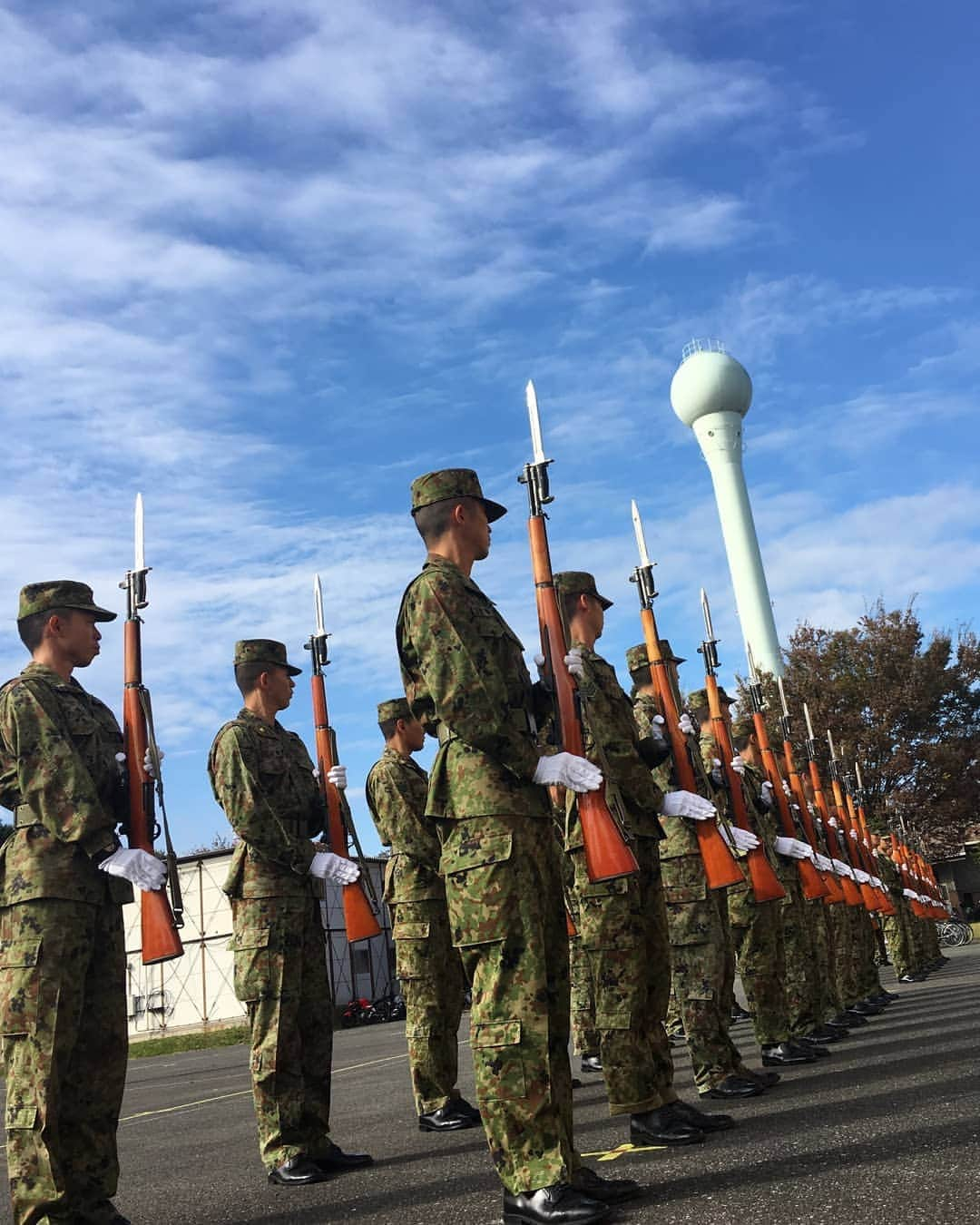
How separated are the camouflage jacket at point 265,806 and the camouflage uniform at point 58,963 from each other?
101cm

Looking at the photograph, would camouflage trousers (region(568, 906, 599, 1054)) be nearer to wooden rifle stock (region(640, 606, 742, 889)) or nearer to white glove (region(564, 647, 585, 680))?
wooden rifle stock (region(640, 606, 742, 889))

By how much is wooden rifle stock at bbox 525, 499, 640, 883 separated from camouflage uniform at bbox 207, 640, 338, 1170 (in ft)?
6.11

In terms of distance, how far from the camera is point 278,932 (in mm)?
5387

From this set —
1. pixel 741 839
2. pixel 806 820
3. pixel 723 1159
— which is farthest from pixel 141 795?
pixel 806 820

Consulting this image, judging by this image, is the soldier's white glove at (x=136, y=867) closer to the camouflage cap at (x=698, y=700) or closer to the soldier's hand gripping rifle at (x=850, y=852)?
the camouflage cap at (x=698, y=700)

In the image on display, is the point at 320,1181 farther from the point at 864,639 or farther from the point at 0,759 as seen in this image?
the point at 864,639

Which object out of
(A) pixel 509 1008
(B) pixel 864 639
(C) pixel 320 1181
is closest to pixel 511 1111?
(A) pixel 509 1008

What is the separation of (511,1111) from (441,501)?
2.21 meters

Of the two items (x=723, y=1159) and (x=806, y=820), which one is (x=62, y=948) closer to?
(x=723, y=1159)

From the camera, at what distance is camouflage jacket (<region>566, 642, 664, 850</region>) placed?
5266 mm

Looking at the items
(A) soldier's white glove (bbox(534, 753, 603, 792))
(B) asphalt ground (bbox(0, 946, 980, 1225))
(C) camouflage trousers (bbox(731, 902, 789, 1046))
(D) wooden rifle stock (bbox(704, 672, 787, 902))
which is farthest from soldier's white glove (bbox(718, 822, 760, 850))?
(A) soldier's white glove (bbox(534, 753, 603, 792))

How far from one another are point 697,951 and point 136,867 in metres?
3.10

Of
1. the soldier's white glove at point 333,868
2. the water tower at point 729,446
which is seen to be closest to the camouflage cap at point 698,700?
the soldier's white glove at point 333,868

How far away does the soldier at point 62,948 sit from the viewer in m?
4.01
